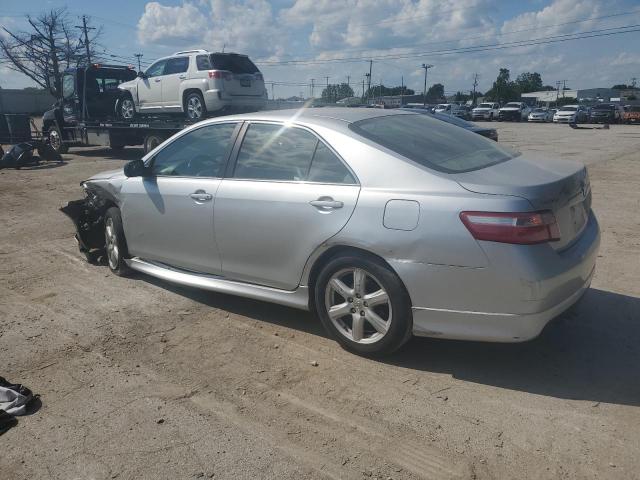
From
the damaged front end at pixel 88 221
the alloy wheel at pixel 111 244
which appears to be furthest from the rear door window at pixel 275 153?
the damaged front end at pixel 88 221

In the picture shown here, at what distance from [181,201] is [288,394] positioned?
2.02 meters

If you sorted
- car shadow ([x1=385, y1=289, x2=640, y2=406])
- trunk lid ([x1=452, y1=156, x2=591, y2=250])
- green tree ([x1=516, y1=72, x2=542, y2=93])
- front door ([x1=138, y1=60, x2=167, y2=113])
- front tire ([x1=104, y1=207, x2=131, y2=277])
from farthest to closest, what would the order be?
1. green tree ([x1=516, y1=72, x2=542, y2=93])
2. front door ([x1=138, y1=60, x2=167, y2=113])
3. front tire ([x1=104, y1=207, x2=131, y2=277])
4. car shadow ([x1=385, y1=289, x2=640, y2=406])
5. trunk lid ([x1=452, y1=156, x2=591, y2=250])

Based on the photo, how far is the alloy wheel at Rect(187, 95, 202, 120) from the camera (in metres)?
13.2

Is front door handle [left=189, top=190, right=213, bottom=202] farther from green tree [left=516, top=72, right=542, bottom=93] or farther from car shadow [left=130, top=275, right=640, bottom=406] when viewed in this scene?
green tree [left=516, top=72, right=542, bottom=93]

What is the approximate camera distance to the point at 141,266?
5.07m

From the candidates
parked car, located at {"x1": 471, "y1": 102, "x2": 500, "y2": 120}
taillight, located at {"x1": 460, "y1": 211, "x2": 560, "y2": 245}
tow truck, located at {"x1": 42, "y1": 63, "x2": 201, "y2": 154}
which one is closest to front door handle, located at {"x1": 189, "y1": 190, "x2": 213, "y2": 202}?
taillight, located at {"x1": 460, "y1": 211, "x2": 560, "y2": 245}

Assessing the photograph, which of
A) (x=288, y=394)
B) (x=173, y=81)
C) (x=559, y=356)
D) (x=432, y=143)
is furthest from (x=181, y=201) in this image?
(x=173, y=81)

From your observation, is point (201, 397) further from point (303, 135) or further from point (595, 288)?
point (595, 288)

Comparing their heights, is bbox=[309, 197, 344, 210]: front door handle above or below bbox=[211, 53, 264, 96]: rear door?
below

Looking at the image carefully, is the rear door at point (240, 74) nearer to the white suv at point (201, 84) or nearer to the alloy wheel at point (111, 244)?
the white suv at point (201, 84)

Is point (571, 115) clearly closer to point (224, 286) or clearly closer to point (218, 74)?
point (218, 74)

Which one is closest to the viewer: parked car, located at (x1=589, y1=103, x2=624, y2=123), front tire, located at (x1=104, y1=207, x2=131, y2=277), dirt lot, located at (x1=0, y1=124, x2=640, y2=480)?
dirt lot, located at (x1=0, y1=124, x2=640, y2=480)

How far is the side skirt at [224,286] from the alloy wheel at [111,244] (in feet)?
0.88

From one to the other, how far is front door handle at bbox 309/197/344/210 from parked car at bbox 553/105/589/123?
4334 centimetres
